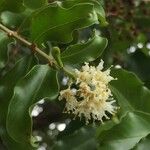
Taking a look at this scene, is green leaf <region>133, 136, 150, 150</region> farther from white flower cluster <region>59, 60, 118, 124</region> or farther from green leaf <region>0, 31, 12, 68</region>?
green leaf <region>0, 31, 12, 68</region>

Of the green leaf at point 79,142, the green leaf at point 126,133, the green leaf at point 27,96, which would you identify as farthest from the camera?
the green leaf at point 79,142

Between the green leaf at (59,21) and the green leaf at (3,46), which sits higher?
the green leaf at (59,21)

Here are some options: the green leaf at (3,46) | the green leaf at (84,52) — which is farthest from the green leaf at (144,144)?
the green leaf at (3,46)

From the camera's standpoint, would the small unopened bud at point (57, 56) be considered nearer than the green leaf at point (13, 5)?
Yes

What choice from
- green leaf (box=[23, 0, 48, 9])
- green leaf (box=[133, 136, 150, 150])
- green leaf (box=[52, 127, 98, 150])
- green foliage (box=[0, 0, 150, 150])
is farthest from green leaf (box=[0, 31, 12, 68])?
green leaf (box=[133, 136, 150, 150])

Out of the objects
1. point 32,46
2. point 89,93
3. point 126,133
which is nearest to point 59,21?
point 32,46

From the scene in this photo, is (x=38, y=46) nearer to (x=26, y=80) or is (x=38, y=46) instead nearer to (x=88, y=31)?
(x=26, y=80)

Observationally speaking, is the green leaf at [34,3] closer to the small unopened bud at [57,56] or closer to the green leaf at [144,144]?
the small unopened bud at [57,56]

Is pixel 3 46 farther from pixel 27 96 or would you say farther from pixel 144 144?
pixel 144 144
